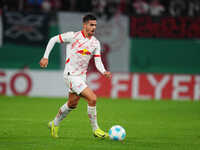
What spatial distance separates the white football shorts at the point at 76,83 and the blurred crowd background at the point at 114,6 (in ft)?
26.3

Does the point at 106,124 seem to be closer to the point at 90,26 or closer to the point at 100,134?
the point at 100,134

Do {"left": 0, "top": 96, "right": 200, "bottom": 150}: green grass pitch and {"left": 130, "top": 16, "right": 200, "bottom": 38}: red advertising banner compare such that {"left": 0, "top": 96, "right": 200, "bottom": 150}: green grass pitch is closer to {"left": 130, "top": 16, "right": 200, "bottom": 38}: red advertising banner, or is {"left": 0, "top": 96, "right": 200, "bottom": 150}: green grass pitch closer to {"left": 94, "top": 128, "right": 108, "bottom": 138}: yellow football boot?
{"left": 94, "top": 128, "right": 108, "bottom": 138}: yellow football boot

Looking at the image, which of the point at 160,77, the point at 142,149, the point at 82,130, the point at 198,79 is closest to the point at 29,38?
the point at 160,77

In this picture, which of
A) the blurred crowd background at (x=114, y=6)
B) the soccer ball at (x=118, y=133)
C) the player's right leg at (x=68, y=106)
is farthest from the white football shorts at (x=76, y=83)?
the blurred crowd background at (x=114, y=6)

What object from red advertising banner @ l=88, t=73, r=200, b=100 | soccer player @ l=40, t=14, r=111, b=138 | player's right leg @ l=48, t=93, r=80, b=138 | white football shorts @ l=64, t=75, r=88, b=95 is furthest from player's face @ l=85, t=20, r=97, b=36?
red advertising banner @ l=88, t=73, r=200, b=100

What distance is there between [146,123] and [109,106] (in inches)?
134

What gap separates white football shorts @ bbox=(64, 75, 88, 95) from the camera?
266 inches

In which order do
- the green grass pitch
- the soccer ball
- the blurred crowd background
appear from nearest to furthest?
the green grass pitch, the soccer ball, the blurred crowd background

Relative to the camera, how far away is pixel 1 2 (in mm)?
14430

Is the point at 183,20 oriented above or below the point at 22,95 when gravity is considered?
above

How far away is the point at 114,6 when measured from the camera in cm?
1515

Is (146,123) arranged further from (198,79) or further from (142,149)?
(198,79)

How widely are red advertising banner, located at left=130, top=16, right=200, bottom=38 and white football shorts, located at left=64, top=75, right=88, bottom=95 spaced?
26.9 feet

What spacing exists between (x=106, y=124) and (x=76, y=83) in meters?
2.36
